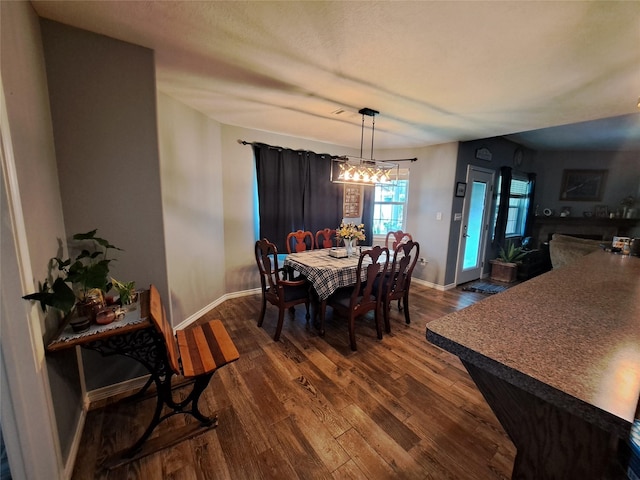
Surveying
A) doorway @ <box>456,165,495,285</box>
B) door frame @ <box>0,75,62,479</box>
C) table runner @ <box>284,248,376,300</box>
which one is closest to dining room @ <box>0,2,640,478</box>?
door frame @ <box>0,75,62,479</box>

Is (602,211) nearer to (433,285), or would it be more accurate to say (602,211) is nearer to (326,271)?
(433,285)

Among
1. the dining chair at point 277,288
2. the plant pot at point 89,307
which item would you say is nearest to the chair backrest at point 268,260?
the dining chair at point 277,288

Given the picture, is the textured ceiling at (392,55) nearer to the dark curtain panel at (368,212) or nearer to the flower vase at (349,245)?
the flower vase at (349,245)

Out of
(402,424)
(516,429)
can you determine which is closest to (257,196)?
(402,424)

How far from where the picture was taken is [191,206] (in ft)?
9.21

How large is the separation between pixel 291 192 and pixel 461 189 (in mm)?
2683

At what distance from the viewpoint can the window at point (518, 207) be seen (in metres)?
5.15

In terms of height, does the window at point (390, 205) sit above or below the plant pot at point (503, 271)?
above

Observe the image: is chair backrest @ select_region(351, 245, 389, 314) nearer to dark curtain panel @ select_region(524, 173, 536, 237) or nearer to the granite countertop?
the granite countertop

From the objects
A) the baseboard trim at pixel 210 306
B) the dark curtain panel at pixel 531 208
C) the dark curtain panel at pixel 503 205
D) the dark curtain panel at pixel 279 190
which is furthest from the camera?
the dark curtain panel at pixel 531 208

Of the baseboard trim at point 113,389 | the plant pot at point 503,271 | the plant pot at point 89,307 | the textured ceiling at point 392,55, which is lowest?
the baseboard trim at point 113,389

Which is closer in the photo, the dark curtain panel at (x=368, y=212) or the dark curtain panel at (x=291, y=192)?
the dark curtain panel at (x=291, y=192)

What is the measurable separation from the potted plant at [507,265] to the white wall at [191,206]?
4821 millimetres

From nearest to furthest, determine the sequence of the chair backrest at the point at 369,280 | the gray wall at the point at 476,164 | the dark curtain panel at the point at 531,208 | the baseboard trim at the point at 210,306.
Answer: the chair backrest at the point at 369,280 → the baseboard trim at the point at 210,306 → the gray wall at the point at 476,164 → the dark curtain panel at the point at 531,208
